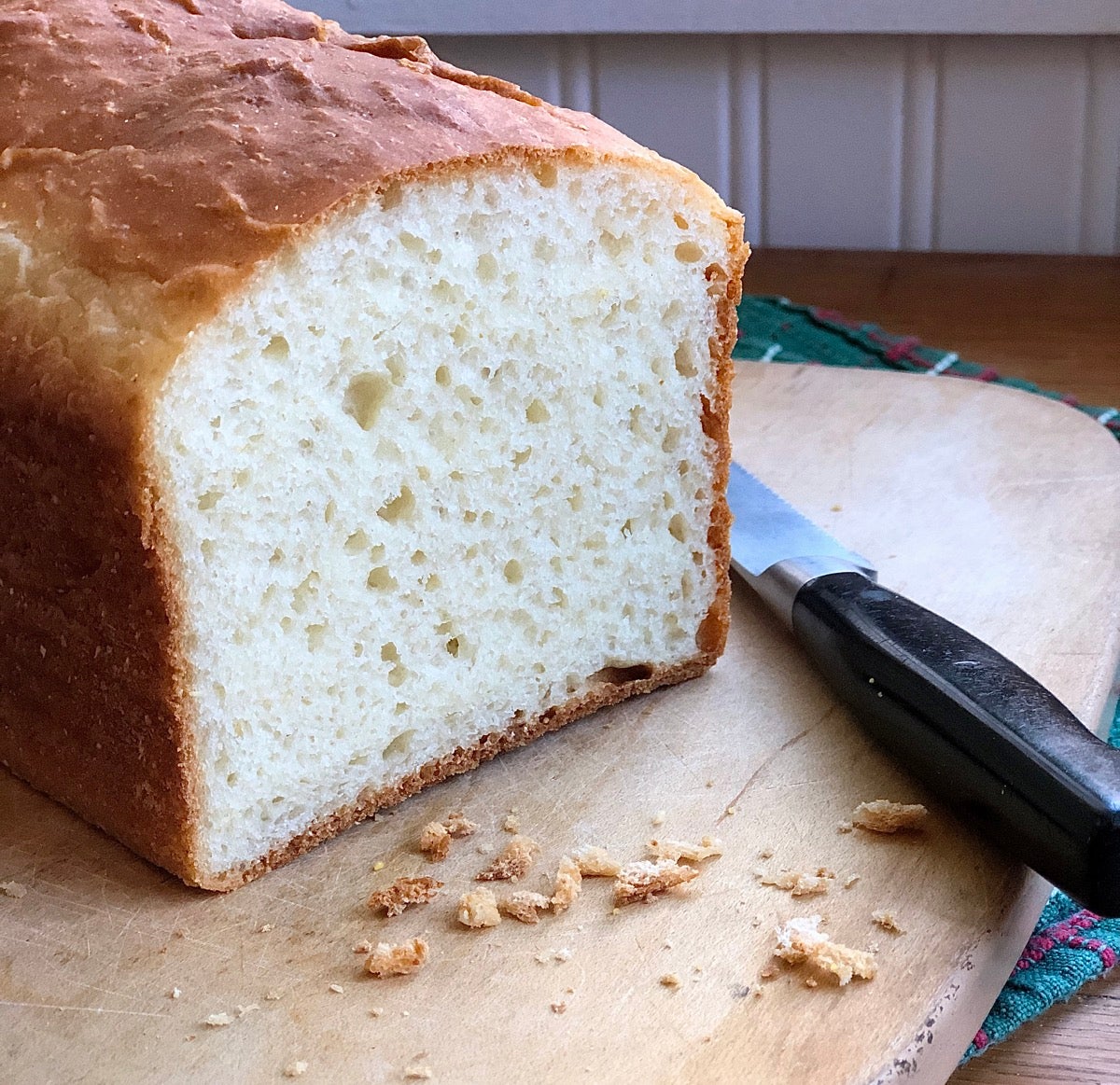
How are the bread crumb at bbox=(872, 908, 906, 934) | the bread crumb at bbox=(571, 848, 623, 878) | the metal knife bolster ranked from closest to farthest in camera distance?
the bread crumb at bbox=(872, 908, 906, 934) < the bread crumb at bbox=(571, 848, 623, 878) < the metal knife bolster

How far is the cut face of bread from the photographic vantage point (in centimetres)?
134

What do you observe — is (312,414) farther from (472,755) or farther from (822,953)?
(822,953)

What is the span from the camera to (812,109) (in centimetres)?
337

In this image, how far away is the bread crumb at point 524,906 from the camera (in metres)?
1.36

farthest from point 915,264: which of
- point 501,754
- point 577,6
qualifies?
point 501,754

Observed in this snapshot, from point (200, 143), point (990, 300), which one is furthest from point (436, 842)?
point (990, 300)

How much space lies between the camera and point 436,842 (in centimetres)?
147

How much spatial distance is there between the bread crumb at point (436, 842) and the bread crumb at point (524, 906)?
88mm

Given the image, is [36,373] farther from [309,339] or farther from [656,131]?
[656,131]

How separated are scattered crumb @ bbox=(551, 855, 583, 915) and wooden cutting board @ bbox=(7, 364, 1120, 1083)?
0.6 inches

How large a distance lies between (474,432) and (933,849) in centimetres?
60

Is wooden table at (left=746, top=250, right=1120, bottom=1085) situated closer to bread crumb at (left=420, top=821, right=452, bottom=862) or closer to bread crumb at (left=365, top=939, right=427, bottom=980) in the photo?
bread crumb at (left=420, top=821, right=452, bottom=862)

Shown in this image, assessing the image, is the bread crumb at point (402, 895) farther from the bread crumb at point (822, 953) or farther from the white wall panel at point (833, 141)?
the white wall panel at point (833, 141)

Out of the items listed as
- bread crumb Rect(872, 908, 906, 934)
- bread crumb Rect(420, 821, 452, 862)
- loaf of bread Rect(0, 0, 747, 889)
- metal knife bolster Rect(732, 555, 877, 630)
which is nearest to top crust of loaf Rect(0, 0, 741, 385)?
loaf of bread Rect(0, 0, 747, 889)
